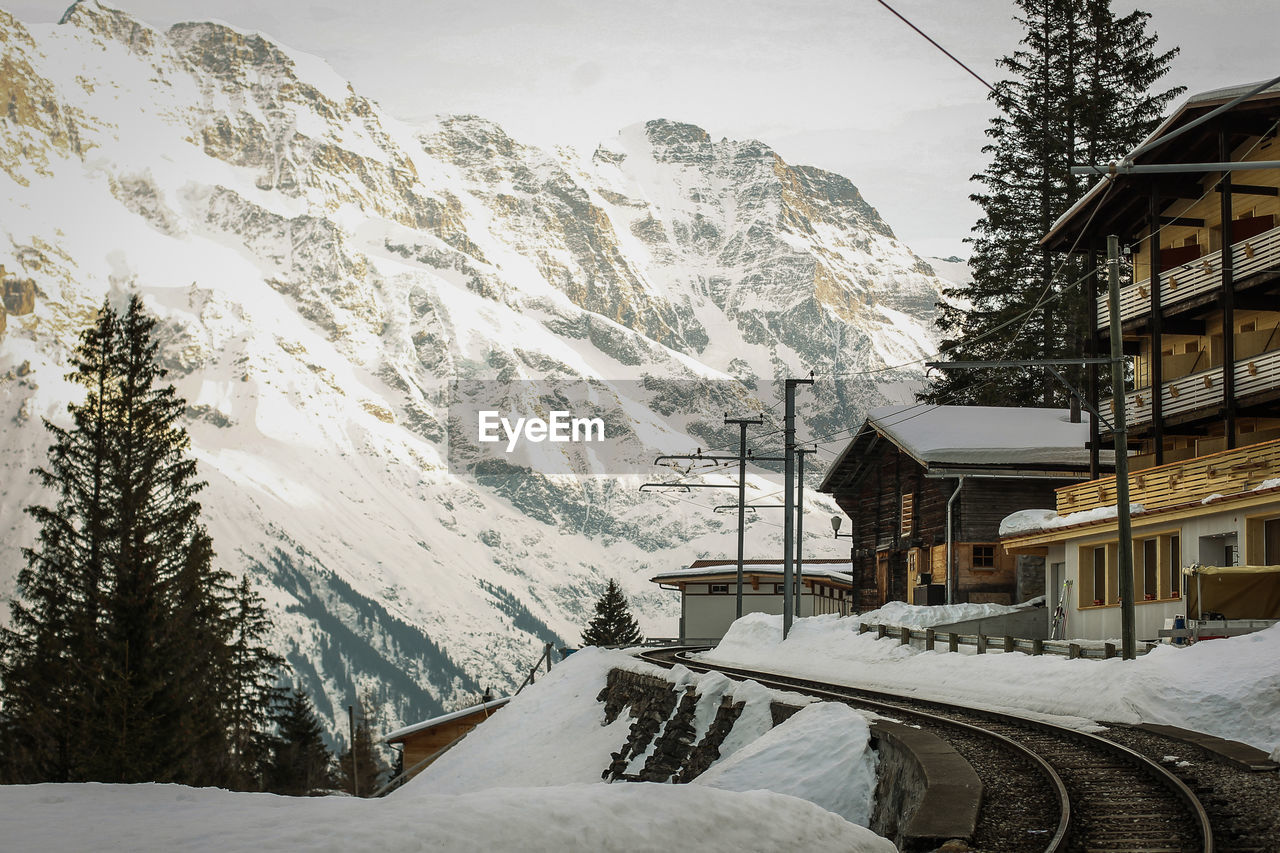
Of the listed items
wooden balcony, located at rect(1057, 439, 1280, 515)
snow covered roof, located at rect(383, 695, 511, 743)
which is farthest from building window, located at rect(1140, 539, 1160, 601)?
snow covered roof, located at rect(383, 695, 511, 743)

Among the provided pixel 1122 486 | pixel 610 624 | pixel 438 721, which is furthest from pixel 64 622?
pixel 610 624

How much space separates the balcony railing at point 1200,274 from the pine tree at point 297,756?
4622 centimetres

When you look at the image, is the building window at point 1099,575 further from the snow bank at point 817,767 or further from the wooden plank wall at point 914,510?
the snow bank at point 817,767

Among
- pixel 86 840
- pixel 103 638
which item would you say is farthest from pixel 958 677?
pixel 86 840

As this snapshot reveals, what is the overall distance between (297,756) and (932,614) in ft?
152

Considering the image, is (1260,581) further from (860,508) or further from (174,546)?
(860,508)

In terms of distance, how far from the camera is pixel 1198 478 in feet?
102

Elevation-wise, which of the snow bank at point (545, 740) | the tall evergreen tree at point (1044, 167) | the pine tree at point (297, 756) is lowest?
the pine tree at point (297, 756)

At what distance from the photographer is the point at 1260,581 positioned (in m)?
26.2

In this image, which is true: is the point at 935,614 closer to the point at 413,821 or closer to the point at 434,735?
the point at 434,735

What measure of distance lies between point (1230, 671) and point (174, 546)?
27.2 meters

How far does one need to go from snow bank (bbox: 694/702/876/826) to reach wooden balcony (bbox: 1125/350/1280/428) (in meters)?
21.8

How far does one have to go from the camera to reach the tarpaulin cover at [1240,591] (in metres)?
26.1

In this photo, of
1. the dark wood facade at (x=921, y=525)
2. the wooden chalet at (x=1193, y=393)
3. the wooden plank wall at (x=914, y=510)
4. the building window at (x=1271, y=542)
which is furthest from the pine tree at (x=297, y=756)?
the building window at (x=1271, y=542)
